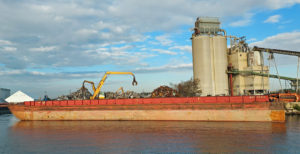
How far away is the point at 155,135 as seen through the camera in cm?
2362

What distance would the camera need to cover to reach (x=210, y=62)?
59312mm

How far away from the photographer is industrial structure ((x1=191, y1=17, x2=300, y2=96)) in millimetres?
56562

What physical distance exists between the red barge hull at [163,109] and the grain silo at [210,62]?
26403 millimetres

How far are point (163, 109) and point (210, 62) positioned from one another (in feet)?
99.4

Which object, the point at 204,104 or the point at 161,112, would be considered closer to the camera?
the point at 204,104

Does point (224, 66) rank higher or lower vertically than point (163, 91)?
higher

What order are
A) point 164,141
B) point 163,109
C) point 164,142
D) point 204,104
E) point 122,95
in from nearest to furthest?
point 164,142 < point 164,141 < point 204,104 < point 163,109 < point 122,95

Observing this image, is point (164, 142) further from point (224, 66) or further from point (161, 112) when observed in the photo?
point (224, 66)

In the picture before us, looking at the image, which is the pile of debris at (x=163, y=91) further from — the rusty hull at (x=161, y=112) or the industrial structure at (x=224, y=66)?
the industrial structure at (x=224, y=66)

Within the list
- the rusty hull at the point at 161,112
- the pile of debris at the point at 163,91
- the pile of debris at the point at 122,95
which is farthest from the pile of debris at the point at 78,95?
the pile of debris at the point at 163,91

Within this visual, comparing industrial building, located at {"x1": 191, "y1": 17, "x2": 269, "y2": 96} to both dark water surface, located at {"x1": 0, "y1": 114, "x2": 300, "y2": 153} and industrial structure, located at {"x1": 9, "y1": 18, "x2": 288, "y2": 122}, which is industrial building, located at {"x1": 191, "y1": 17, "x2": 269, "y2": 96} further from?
dark water surface, located at {"x1": 0, "y1": 114, "x2": 300, "y2": 153}

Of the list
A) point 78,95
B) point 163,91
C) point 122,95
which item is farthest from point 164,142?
point 78,95

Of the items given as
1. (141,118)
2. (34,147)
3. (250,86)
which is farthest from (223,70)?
(34,147)

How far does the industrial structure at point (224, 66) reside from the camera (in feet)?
186
